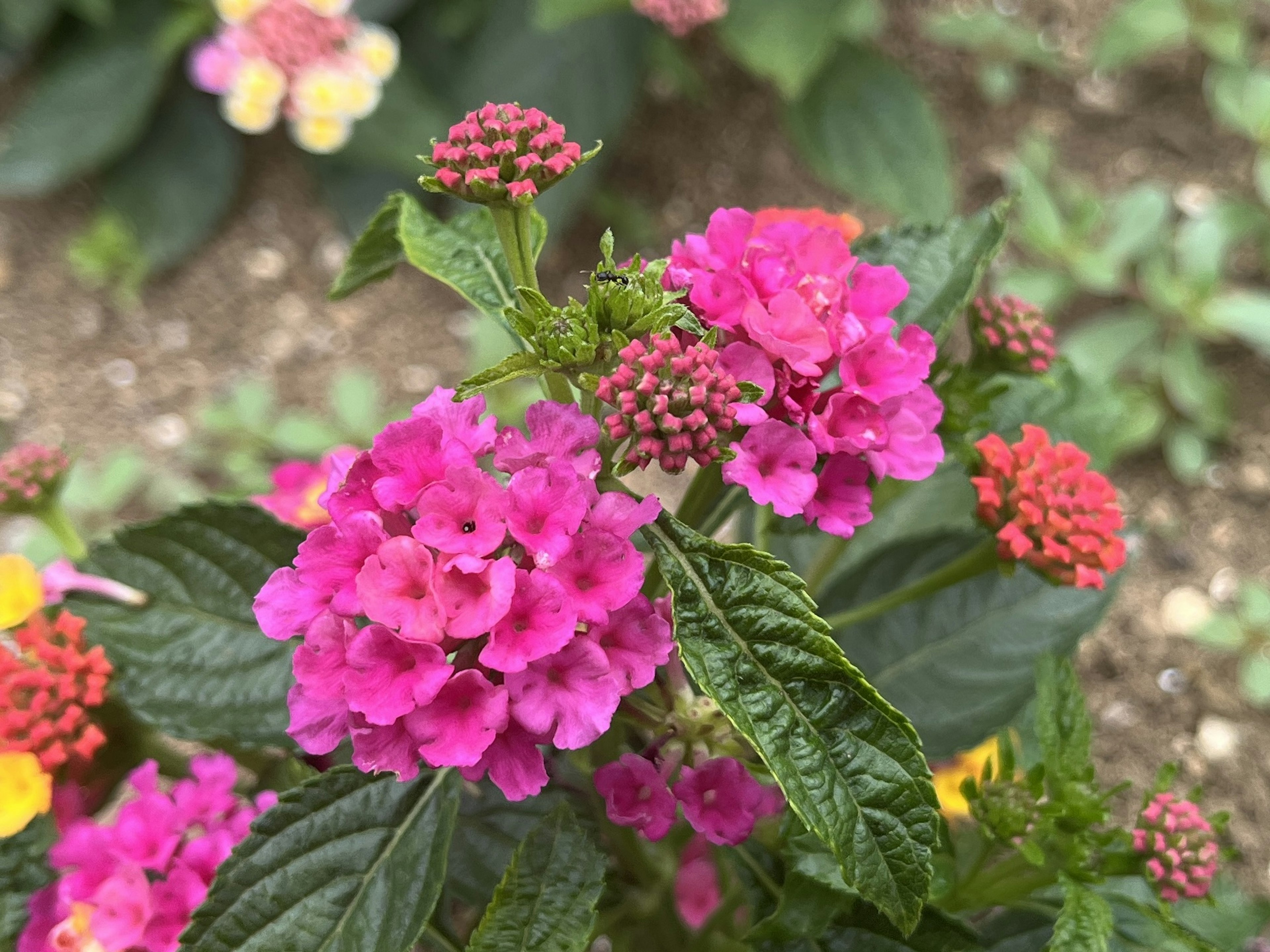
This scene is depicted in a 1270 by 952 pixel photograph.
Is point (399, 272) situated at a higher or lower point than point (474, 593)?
lower

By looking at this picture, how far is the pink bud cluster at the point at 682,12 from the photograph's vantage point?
5.73 ft

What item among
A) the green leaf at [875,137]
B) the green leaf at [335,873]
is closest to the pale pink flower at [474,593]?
the green leaf at [335,873]

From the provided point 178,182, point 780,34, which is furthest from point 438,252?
point 178,182

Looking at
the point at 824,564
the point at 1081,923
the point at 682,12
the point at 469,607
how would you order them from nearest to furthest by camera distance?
the point at 469,607
the point at 1081,923
the point at 824,564
the point at 682,12

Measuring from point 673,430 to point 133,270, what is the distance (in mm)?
2101

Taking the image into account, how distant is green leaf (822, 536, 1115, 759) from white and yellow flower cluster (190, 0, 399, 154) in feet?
4.81

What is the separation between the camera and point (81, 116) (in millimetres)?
2252

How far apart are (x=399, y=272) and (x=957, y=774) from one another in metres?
1.59

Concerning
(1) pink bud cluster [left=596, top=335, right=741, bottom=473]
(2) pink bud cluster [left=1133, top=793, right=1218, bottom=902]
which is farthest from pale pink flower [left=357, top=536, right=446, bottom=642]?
(2) pink bud cluster [left=1133, top=793, right=1218, bottom=902]

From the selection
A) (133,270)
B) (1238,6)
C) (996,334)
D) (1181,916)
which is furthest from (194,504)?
(1238,6)

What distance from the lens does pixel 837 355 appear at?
66 cm

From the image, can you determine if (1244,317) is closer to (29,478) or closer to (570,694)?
(570,694)

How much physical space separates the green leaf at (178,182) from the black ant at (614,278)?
198 cm

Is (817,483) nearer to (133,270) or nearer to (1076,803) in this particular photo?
(1076,803)
